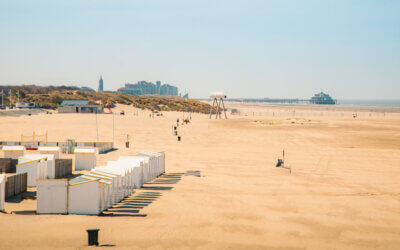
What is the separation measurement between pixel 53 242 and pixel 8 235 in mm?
1545

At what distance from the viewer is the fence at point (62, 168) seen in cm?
1970

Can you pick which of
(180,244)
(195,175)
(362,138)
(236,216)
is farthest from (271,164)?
(362,138)

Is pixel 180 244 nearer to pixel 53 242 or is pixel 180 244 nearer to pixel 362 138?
pixel 53 242

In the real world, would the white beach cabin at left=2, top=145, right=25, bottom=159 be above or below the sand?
above

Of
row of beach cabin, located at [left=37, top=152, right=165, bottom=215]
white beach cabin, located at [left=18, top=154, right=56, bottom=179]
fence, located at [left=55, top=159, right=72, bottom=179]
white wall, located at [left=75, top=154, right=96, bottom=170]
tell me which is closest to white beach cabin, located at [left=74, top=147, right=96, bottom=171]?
white wall, located at [left=75, top=154, right=96, bottom=170]

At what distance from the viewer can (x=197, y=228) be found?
12.1m

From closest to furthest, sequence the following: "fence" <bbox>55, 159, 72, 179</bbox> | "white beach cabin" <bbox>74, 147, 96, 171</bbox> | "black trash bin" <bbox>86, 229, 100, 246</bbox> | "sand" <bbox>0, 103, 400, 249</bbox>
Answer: "black trash bin" <bbox>86, 229, 100, 246</bbox> → "sand" <bbox>0, 103, 400, 249</bbox> → "fence" <bbox>55, 159, 72, 179</bbox> → "white beach cabin" <bbox>74, 147, 96, 171</bbox>

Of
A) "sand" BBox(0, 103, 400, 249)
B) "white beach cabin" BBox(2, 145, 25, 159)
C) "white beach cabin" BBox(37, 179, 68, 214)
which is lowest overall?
"sand" BBox(0, 103, 400, 249)

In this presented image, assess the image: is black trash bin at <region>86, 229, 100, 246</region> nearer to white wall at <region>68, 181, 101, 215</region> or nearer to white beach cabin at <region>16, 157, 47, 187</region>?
white wall at <region>68, 181, 101, 215</region>

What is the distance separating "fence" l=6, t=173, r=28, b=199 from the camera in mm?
15626

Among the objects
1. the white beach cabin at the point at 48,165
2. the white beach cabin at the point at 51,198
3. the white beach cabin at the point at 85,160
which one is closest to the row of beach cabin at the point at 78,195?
the white beach cabin at the point at 51,198

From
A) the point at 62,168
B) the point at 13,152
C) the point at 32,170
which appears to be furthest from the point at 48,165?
the point at 13,152

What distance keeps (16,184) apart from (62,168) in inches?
158

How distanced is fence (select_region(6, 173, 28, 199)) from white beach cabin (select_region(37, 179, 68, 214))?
3.12 m
